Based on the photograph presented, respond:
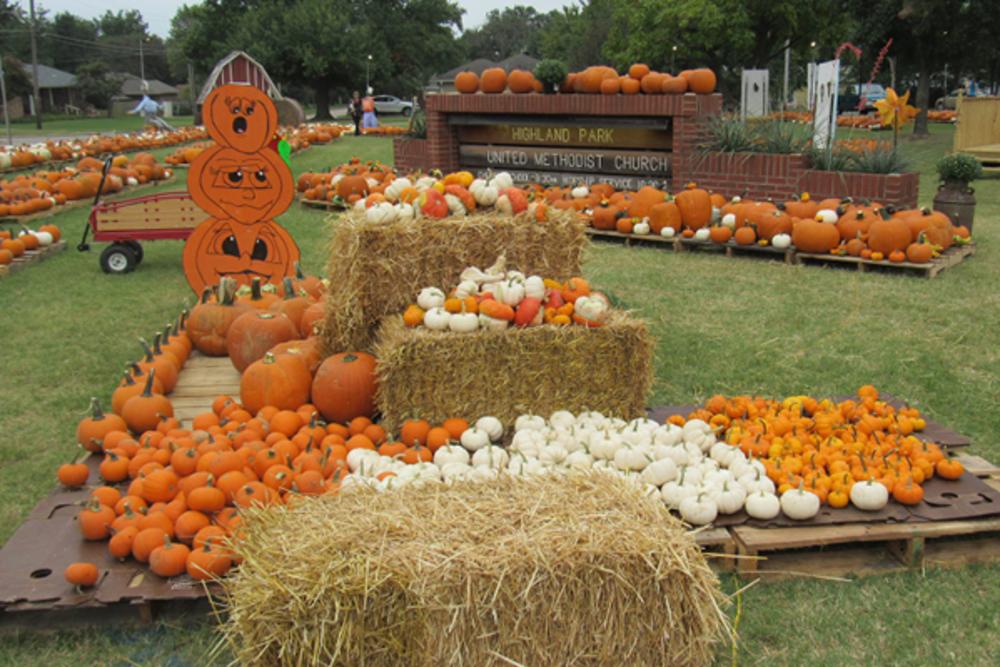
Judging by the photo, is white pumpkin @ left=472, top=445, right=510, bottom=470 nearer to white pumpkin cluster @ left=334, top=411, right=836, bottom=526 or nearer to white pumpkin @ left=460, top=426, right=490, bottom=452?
white pumpkin cluster @ left=334, top=411, right=836, bottom=526

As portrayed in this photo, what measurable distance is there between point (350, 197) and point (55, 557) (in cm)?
1021

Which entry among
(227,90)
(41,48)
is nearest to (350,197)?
(227,90)

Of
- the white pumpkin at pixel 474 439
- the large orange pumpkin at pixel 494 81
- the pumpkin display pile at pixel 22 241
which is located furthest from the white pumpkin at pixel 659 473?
the large orange pumpkin at pixel 494 81

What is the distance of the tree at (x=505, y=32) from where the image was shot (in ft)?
385

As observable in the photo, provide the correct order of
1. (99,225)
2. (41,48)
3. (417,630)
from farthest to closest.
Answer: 1. (41,48)
2. (99,225)
3. (417,630)

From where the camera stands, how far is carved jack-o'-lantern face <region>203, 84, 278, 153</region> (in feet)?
25.0

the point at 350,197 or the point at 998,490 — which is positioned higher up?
the point at 350,197

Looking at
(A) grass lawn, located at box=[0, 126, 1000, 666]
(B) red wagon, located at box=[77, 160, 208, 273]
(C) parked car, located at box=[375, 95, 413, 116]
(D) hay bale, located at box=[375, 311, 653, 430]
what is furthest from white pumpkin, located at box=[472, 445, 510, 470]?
(C) parked car, located at box=[375, 95, 413, 116]

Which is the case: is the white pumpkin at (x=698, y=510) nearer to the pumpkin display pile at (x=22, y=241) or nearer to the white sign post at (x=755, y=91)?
the pumpkin display pile at (x=22, y=241)

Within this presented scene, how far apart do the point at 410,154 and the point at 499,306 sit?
10.6 meters

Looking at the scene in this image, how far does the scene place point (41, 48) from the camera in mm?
85750

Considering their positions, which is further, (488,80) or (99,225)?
(488,80)

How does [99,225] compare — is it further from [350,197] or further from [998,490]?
[998,490]

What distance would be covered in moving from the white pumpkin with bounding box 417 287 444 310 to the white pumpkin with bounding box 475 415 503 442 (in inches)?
29.7
